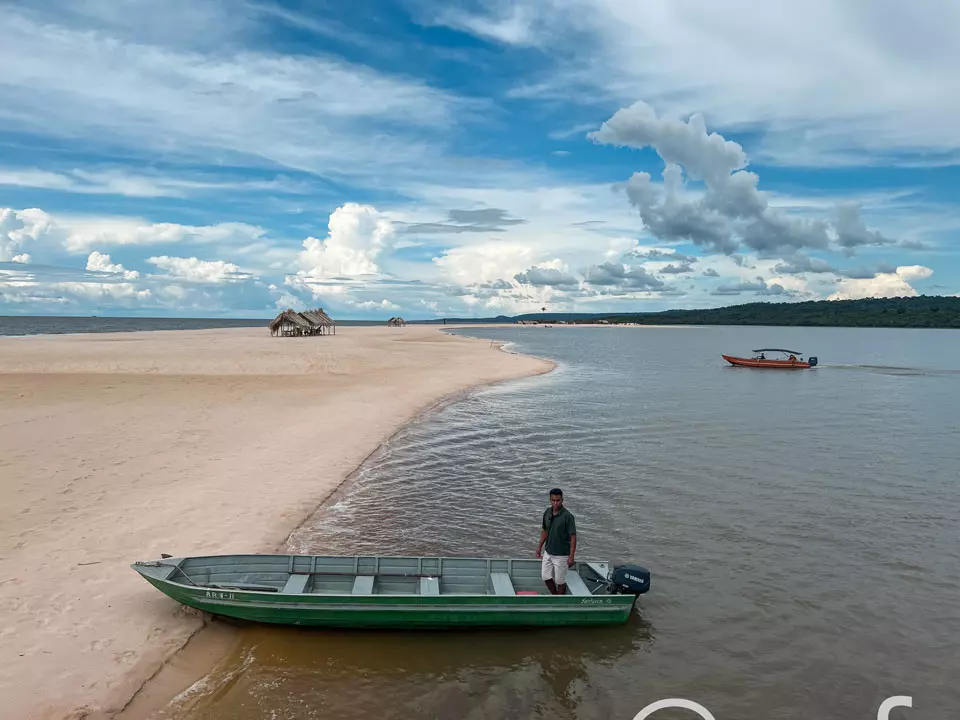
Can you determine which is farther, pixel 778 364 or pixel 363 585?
pixel 778 364

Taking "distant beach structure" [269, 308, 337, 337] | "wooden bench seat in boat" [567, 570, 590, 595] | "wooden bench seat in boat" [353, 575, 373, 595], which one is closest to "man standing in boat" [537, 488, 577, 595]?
"wooden bench seat in boat" [567, 570, 590, 595]

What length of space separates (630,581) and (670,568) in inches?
126

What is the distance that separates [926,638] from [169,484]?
17.6 m

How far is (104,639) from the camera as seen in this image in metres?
9.74

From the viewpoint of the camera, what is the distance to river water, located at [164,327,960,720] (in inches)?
369

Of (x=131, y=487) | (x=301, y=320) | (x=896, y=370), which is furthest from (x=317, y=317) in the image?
(x=131, y=487)

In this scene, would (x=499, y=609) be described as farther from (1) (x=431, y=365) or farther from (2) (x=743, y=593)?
(1) (x=431, y=365)

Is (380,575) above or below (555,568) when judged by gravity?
below

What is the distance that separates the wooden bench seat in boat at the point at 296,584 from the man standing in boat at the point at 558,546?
4.40 meters

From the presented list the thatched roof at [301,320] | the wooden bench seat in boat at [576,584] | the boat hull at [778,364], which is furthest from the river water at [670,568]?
the thatched roof at [301,320]

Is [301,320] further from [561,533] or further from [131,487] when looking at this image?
[561,533]

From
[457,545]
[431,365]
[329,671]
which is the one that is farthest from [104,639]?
[431,365]

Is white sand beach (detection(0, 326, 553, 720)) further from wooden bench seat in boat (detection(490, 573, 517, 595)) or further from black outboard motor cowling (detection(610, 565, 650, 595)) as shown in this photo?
black outboard motor cowling (detection(610, 565, 650, 595))

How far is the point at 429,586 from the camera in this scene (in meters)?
11.5
